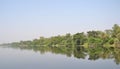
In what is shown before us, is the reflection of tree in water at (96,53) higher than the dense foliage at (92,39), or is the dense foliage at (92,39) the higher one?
the dense foliage at (92,39)

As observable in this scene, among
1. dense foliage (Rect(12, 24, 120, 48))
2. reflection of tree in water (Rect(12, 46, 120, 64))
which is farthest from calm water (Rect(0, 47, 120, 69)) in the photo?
dense foliage (Rect(12, 24, 120, 48))

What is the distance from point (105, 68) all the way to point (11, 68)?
7280mm

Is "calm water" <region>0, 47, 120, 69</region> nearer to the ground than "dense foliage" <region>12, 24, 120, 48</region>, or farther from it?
nearer to the ground

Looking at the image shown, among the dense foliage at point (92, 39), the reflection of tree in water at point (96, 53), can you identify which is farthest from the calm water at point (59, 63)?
the dense foliage at point (92, 39)

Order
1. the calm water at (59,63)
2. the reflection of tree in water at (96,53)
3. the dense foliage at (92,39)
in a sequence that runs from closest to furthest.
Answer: the calm water at (59,63) < the reflection of tree in water at (96,53) < the dense foliage at (92,39)

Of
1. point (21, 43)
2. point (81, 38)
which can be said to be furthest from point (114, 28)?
point (21, 43)

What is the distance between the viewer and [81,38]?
76188 mm

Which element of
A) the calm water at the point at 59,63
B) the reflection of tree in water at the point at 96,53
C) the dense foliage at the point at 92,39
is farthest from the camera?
the dense foliage at the point at 92,39

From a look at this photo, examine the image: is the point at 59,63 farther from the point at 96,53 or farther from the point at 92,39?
the point at 92,39

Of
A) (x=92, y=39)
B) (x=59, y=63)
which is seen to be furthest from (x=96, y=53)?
(x=92, y=39)

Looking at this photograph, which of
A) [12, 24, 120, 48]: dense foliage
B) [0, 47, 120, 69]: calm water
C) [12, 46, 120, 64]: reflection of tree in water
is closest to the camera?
[0, 47, 120, 69]: calm water

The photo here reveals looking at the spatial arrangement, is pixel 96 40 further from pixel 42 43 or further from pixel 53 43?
pixel 42 43

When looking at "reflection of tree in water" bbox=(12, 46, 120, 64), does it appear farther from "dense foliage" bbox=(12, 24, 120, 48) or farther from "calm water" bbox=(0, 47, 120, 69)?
"dense foliage" bbox=(12, 24, 120, 48)

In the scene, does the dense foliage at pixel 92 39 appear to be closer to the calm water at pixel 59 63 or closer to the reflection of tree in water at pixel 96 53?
the reflection of tree in water at pixel 96 53
